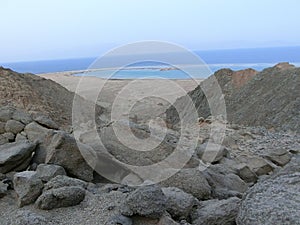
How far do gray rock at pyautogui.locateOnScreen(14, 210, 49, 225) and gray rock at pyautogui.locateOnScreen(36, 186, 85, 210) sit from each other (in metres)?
0.22

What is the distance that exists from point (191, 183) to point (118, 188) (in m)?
0.86

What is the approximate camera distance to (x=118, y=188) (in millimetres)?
4676

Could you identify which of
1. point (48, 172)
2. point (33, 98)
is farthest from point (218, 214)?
point (33, 98)

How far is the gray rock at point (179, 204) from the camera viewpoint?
3971 mm

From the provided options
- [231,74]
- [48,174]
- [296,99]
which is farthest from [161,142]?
[231,74]

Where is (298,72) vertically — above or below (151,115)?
above

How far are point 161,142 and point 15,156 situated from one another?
7.10 ft

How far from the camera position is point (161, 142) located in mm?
Answer: 6285

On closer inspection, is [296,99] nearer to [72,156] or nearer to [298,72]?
[298,72]

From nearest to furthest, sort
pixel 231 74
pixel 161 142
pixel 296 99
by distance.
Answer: pixel 161 142 → pixel 296 99 → pixel 231 74

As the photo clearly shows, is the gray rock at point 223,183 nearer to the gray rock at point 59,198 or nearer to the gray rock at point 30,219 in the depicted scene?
the gray rock at point 59,198

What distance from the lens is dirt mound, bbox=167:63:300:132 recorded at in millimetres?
14258

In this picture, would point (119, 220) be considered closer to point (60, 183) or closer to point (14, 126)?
point (60, 183)

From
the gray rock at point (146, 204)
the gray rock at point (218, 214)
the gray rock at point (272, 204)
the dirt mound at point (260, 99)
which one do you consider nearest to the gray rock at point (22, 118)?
the gray rock at point (146, 204)
